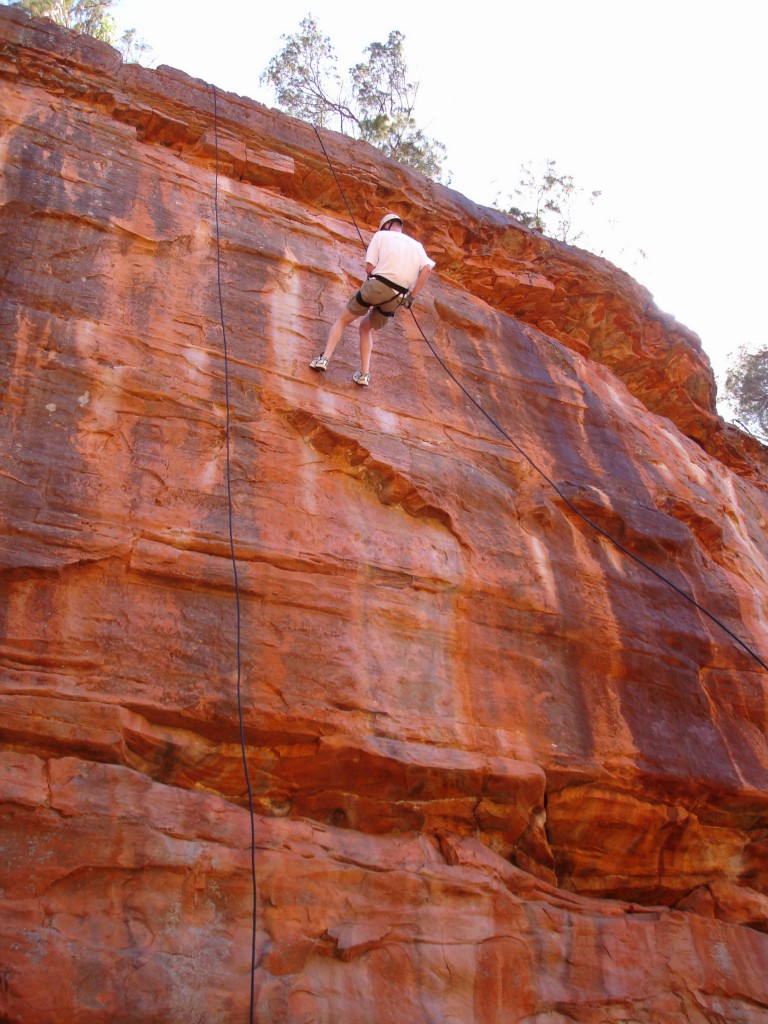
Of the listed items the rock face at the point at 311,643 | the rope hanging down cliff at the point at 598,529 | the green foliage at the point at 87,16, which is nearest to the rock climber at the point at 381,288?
the rock face at the point at 311,643

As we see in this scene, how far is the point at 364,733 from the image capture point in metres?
6.35

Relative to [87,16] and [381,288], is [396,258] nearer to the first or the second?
[381,288]

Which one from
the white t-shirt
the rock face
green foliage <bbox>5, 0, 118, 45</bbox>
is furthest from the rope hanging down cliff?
green foliage <bbox>5, 0, 118, 45</bbox>

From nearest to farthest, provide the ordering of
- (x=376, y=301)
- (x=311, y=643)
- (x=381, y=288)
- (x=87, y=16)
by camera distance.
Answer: (x=311, y=643) < (x=381, y=288) < (x=376, y=301) < (x=87, y=16)

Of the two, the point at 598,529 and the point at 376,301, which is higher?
the point at 376,301

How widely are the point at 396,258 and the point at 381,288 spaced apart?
314 mm

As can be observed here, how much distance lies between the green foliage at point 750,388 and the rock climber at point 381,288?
15.9 meters

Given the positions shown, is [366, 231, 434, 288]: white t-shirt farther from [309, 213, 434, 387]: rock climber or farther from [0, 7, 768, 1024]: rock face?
[0, 7, 768, 1024]: rock face

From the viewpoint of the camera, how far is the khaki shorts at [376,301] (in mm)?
8234

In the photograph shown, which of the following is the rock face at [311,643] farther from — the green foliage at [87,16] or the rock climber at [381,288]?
the green foliage at [87,16]

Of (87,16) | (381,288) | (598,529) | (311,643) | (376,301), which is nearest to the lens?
(311,643)

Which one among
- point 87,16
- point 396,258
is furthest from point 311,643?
point 87,16

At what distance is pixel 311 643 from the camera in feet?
21.6

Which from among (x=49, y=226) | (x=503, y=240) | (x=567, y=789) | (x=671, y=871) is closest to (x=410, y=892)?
(x=567, y=789)
